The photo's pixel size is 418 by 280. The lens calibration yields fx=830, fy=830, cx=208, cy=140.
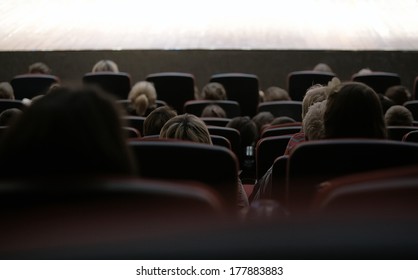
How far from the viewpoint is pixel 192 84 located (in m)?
5.14

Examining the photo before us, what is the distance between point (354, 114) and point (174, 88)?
3.37m

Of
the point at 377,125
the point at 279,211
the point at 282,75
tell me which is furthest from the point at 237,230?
the point at 282,75

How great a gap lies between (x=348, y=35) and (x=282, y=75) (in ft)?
4.04

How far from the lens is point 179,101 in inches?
202

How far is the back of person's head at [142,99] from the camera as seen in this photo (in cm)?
389

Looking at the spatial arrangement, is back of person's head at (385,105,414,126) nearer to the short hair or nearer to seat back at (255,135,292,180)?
the short hair

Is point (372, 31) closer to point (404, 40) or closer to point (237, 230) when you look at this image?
point (404, 40)

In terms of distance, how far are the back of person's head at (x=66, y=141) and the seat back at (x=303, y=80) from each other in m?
4.04

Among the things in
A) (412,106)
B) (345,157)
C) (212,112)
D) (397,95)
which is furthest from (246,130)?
(345,157)

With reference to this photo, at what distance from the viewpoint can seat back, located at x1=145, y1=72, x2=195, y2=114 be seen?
16.8 feet

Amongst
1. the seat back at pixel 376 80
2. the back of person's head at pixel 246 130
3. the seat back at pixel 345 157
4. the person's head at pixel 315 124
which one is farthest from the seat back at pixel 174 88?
the seat back at pixel 345 157

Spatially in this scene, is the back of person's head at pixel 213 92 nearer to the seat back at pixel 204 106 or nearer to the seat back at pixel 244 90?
the seat back at pixel 204 106

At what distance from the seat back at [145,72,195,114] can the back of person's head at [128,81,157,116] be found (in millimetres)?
1055

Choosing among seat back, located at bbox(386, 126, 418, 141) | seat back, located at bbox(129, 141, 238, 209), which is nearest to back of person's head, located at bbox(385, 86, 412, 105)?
seat back, located at bbox(386, 126, 418, 141)
